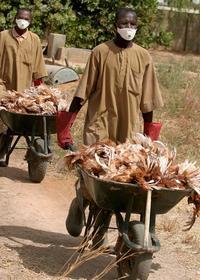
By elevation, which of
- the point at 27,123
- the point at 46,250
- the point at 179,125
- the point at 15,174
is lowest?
the point at 179,125

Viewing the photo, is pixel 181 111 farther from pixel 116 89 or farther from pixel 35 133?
pixel 116 89

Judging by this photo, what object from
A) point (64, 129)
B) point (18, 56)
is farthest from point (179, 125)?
point (64, 129)

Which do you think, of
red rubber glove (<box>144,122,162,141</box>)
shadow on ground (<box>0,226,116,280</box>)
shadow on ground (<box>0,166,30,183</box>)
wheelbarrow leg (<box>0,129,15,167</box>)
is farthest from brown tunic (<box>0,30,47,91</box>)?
red rubber glove (<box>144,122,162,141</box>)

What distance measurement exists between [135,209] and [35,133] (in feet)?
11.8

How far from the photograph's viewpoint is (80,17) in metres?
19.6

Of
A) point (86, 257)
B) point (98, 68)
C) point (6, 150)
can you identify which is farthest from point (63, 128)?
point (6, 150)

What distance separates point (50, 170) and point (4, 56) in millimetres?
1580

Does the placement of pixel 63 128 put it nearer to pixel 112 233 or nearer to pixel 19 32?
pixel 112 233

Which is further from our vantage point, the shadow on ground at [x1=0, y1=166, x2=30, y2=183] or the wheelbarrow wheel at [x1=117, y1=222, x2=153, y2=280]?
the shadow on ground at [x1=0, y1=166, x2=30, y2=183]

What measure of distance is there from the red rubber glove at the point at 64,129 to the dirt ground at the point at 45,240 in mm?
950

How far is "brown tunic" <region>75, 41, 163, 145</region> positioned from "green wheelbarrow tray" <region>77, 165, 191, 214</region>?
816 mm

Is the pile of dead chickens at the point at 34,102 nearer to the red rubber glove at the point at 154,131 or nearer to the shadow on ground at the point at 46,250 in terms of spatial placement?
the shadow on ground at the point at 46,250

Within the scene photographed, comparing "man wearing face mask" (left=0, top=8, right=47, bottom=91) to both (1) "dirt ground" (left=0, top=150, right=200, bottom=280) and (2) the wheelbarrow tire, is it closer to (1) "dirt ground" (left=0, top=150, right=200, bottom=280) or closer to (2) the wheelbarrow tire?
(2) the wheelbarrow tire

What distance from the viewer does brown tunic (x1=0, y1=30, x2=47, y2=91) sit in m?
9.34
